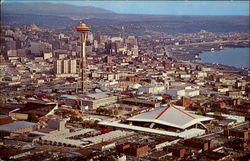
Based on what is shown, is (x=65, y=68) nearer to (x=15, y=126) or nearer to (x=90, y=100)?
(x=90, y=100)

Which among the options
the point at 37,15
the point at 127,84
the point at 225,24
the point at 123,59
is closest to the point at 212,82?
the point at 127,84

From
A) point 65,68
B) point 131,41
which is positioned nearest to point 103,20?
point 131,41

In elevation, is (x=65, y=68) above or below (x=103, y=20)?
below

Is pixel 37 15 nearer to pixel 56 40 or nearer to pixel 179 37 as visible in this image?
pixel 56 40

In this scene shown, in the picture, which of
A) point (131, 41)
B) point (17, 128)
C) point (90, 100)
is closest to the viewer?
point (17, 128)

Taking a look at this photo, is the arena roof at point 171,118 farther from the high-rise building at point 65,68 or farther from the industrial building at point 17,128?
the high-rise building at point 65,68

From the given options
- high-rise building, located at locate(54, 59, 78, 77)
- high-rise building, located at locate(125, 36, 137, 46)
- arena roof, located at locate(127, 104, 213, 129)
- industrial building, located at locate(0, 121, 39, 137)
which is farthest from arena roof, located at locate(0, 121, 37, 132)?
high-rise building, located at locate(125, 36, 137, 46)

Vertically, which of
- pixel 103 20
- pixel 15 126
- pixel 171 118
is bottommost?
pixel 15 126
